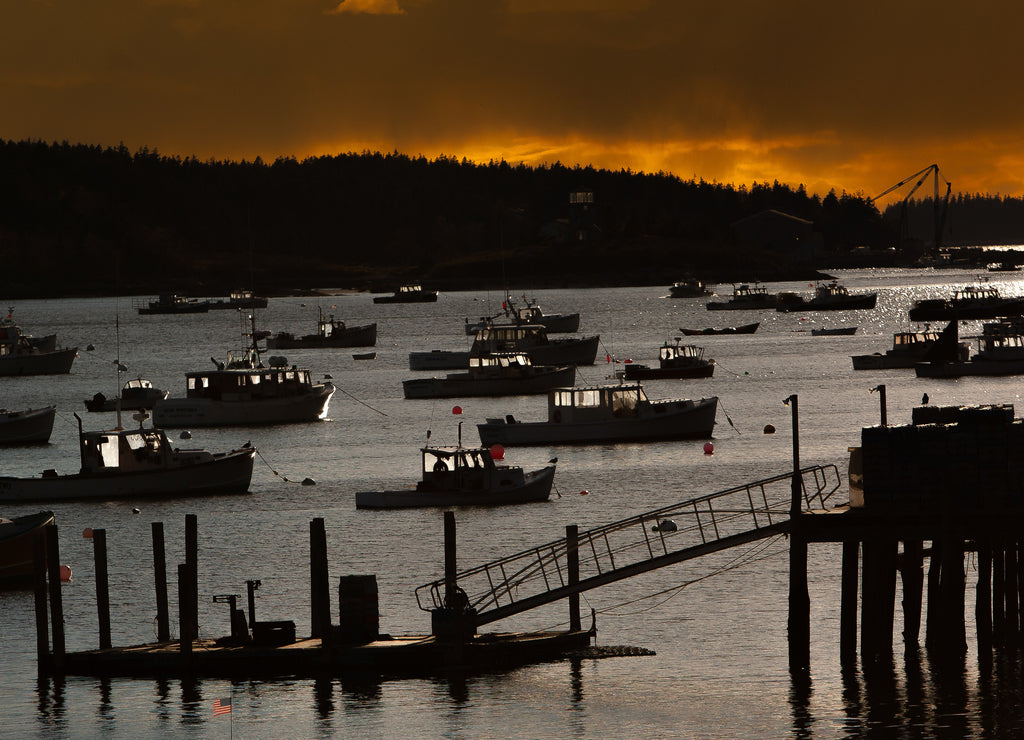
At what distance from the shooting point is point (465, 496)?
60.3m

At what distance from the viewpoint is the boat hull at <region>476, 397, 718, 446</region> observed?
269 ft

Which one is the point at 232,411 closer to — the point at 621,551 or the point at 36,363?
the point at 621,551

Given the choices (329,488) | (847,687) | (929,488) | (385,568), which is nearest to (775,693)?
(847,687)

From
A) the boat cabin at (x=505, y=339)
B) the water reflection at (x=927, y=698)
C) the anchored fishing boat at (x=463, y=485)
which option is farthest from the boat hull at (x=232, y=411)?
the water reflection at (x=927, y=698)

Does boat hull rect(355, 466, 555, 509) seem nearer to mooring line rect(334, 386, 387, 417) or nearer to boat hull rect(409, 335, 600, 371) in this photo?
mooring line rect(334, 386, 387, 417)

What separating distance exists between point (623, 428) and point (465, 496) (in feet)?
78.3

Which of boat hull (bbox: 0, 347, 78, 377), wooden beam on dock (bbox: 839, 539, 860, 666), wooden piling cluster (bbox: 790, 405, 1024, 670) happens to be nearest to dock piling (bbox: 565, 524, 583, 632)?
wooden piling cluster (bbox: 790, 405, 1024, 670)

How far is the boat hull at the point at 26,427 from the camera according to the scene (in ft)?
298

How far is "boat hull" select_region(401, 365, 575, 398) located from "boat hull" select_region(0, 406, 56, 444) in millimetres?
30196

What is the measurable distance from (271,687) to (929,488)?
14987 mm

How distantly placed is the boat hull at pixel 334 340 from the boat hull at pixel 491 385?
223 ft

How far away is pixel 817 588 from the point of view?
146 feet

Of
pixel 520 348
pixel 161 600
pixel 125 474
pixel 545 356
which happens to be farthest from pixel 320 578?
pixel 545 356

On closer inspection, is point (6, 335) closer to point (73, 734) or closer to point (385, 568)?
point (385, 568)
